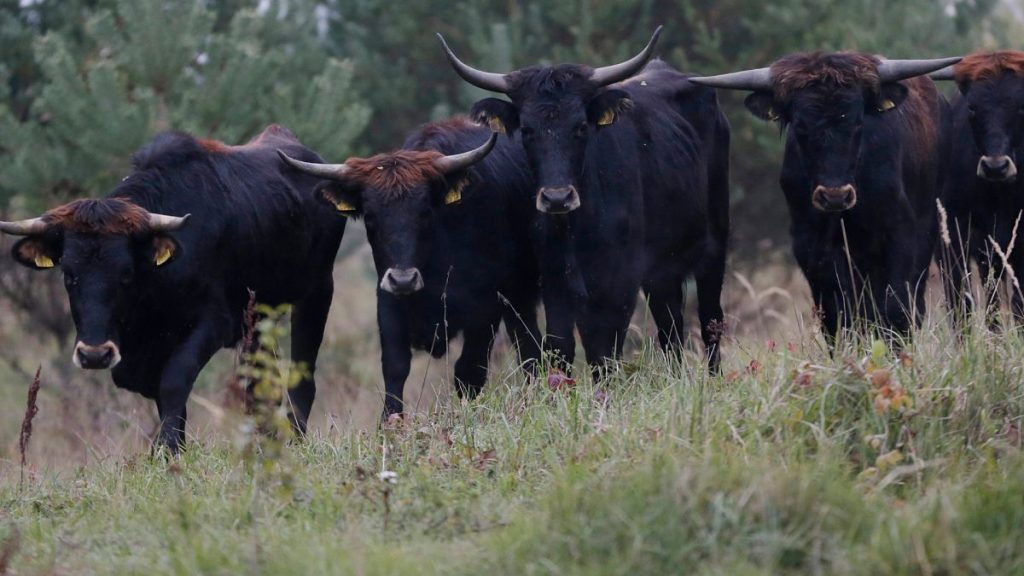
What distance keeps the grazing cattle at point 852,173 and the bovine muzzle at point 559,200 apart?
155cm

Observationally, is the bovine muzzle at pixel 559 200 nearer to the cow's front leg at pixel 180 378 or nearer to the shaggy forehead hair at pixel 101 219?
the cow's front leg at pixel 180 378

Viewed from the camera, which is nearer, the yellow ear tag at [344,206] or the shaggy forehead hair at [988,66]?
the yellow ear tag at [344,206]

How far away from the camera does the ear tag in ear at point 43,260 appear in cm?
904

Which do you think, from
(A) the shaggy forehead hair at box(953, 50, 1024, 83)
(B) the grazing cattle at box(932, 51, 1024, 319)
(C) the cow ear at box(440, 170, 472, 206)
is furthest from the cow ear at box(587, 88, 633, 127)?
(A) the shaggy forehead hair at box(953, 50, 1024, 83)

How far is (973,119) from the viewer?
998cm

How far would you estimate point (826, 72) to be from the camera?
918 cm

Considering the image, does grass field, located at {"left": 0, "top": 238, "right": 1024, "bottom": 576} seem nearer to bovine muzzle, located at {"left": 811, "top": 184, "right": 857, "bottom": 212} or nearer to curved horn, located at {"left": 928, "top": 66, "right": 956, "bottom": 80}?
bovine muzzle, located at {"left": 811, "top": 184, "right": 857, "bottom": 212}

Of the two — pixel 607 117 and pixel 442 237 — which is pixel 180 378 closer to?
pixel 442 237

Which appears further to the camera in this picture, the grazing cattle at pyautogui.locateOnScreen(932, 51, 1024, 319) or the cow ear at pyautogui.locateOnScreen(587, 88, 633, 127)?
the grazing cattle at pyautogui.locateOnScreen(932, 51, 1024, 319)

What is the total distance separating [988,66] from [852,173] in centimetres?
182

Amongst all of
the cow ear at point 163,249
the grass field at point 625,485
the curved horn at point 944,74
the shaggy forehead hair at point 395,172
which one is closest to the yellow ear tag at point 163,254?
the cow ear at point 163,249

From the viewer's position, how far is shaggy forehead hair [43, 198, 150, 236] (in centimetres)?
871

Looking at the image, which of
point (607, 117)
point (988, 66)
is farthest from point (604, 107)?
point (988, 66)

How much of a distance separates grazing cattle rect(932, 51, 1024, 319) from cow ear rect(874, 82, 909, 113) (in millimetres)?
783
